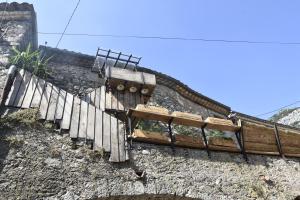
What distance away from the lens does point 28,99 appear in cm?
597

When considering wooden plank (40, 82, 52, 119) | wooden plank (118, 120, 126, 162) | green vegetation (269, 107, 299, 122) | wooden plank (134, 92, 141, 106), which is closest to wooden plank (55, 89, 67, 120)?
wooden plank (40, 82, 52, 119)

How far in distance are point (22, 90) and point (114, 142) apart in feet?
6.27

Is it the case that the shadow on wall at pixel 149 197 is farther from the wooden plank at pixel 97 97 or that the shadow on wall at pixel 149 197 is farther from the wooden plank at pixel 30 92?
the wooden plank at pixel 97 97

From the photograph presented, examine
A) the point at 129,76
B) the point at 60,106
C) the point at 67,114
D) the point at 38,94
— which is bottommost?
the point at 67,114

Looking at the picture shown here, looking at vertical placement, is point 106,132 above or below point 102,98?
below

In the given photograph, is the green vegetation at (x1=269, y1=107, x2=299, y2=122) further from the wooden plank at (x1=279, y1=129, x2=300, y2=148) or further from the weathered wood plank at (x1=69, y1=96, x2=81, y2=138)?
the weathered wood plank at (x1=69, y1=96, x2=81, y2=138)

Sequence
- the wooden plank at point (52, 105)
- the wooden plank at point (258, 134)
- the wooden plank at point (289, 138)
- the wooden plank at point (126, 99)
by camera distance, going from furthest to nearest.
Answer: the wooden plank at point (126, 99)
the wooden plank at point (289, 138)
the wooden plank at point (258, 134)
the wooden plank at point (52, 105)

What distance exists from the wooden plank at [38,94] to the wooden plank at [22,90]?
0.18m

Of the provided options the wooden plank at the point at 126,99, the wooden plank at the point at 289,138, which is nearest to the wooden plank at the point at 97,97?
the wooden plank at the point at 126,99

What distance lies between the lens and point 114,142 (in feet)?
19.0

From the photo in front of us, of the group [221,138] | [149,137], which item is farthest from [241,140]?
[149,137]

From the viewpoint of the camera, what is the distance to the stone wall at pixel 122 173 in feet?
15.9

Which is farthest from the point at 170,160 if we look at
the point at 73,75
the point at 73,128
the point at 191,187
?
the point at 73,75

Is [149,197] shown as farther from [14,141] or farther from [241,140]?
[241,140]
